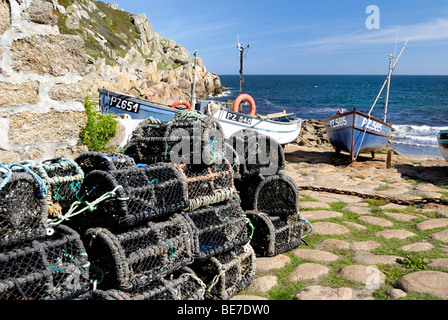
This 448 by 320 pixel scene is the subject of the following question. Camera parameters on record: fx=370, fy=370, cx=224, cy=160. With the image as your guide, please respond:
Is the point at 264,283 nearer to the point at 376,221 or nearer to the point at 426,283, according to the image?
the point at 426,283

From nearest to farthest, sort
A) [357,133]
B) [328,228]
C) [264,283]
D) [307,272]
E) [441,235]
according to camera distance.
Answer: [264,283] → [307,272] → [441,235] → [328,228] → [357,133]

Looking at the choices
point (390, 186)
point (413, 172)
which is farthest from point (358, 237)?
point (413, 172)

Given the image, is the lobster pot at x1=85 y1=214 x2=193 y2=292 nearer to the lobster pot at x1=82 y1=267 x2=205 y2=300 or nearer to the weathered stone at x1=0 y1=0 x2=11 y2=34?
the lobster pot at x1=82 y1=267 x2=205 y2=300

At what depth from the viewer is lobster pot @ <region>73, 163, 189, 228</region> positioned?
258 centimetres

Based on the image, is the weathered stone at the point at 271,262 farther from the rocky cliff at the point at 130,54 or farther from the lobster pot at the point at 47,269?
the rocky cliff at the point at 130,54

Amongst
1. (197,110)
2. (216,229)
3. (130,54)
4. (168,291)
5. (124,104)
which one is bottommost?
(168,291)

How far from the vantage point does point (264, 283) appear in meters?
3.53

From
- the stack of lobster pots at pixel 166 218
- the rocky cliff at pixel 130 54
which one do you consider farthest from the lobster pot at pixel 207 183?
the rocky cliff at pixel 130 54

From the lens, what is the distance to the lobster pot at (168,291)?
2.36m

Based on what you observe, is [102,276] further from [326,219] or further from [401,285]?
[326,219]

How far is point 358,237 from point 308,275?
4.67ft

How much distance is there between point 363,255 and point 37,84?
12.2 feet

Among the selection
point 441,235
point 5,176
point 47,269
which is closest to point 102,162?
point 5,176

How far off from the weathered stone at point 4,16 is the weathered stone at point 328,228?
4.11 metres
